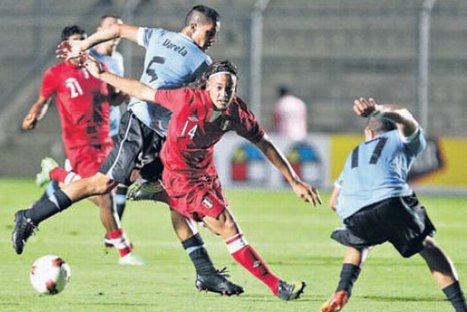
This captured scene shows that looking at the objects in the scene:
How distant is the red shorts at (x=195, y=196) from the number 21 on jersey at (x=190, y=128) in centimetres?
33

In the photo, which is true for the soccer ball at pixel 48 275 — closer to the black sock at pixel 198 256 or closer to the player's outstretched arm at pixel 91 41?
the black sock at pixel 198 256

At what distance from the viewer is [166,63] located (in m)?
10.0

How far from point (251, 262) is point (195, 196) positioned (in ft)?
2.08

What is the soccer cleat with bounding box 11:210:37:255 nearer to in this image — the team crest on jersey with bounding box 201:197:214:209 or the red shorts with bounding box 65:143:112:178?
the team crest on jersey with bounding box 201:197:214:209

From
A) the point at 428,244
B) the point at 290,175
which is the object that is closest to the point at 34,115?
the point at 290,175

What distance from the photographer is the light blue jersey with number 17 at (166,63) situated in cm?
998

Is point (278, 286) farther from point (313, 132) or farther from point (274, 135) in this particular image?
point (313, 132)

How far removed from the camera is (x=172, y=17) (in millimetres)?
25312

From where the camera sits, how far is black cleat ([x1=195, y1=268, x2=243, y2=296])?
9.24 metres

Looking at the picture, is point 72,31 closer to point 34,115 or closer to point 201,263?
point 34,115

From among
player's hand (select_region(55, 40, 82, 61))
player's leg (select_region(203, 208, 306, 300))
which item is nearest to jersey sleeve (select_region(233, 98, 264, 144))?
player's leg (select_region(203, 208, 306, 300))

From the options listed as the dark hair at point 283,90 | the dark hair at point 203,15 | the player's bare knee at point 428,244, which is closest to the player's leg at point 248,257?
the player's bare knee at point 428,244

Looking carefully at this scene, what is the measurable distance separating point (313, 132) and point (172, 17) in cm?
376

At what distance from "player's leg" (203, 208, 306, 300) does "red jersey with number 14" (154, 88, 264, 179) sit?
0.42 m
